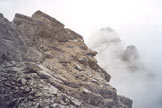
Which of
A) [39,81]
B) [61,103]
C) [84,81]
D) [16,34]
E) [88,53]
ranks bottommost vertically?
[61,103]

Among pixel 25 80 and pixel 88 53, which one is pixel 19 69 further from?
pixel 88 53

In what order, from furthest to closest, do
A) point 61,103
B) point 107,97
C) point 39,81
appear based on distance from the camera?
1. point 107,97
2. point 39,81
3. point 61,103

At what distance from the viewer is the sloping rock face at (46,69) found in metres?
37.2

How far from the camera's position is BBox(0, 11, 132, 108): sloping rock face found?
37188mm

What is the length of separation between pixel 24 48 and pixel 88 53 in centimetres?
1335

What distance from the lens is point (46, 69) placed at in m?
42.9

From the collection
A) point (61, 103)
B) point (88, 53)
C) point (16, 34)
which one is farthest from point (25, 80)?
point (88, 53)

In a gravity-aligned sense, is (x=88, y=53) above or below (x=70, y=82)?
above

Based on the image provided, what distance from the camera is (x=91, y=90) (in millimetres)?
44688

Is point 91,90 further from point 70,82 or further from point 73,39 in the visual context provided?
point 73,39

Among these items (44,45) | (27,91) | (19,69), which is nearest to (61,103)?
(27,91)

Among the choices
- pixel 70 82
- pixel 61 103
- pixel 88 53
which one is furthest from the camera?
pixel 88 53

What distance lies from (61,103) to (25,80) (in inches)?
228

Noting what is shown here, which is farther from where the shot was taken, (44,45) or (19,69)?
(44,45)
